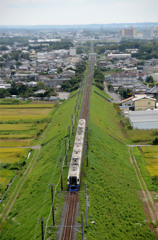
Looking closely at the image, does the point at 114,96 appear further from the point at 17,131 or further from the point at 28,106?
the point at 17,131

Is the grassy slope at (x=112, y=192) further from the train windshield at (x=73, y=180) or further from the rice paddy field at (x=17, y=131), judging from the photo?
the rice paddy field at (x=17, y=131)

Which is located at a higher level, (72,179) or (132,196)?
(72,179)

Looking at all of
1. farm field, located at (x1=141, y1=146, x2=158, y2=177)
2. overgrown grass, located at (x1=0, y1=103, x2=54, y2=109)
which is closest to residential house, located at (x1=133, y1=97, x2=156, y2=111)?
overgrown grass, located at (x1=0, y1=103, x2=54, y2=109)

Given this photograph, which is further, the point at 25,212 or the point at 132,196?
the point at 132,196

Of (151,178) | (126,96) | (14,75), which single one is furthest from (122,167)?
(14,75)

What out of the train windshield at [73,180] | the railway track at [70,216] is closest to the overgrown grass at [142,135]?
the train windshield at [73,180]

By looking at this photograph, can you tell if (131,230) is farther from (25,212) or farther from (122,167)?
(122,167)

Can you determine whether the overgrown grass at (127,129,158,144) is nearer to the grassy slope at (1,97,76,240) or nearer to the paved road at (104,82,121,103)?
the grassy slope at (1,97,76,240)

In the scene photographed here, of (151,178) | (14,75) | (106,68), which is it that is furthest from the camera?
(106,68)
